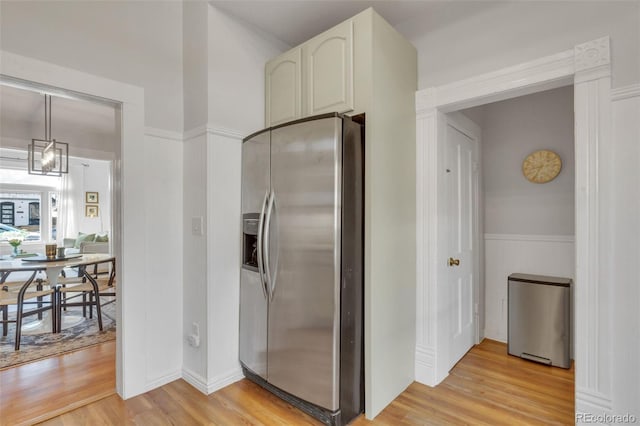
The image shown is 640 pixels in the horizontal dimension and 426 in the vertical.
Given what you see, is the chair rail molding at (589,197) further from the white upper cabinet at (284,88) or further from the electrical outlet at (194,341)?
the electrical outlet at (194,341)

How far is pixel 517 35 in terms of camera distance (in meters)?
2.04

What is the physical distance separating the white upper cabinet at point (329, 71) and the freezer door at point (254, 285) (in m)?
0.44

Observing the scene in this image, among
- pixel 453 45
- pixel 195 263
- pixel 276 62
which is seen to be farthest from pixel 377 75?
pixel 195 263

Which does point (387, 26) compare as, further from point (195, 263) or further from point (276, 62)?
point (195, 263)

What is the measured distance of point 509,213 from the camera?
10.2 ft

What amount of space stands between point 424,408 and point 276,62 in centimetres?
273

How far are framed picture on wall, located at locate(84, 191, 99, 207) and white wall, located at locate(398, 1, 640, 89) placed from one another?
28.2ft

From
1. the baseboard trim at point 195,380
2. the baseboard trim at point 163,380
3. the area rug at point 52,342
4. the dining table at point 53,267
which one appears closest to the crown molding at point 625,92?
the baseboard trim at point 195,380

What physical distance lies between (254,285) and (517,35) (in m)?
2.43

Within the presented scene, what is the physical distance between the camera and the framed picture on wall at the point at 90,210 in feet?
26.2

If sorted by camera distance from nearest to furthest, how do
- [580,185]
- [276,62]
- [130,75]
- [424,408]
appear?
[580,185]
[424,408]
[130,75]
[276,62]

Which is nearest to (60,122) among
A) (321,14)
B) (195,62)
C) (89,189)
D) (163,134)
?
(163,134)

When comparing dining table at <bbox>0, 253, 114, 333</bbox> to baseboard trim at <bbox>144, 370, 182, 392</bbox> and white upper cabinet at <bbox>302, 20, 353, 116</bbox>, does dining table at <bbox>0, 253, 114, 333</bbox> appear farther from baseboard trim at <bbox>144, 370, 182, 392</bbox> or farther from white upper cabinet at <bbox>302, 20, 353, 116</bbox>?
white upper cabinet at <bbox>302, 20, 353, 116</bbox>

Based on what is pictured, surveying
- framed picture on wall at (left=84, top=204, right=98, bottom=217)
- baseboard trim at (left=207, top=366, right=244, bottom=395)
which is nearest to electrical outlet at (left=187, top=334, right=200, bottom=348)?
baseboard trim at (left=207, top=366, right=244, bottom=395)
